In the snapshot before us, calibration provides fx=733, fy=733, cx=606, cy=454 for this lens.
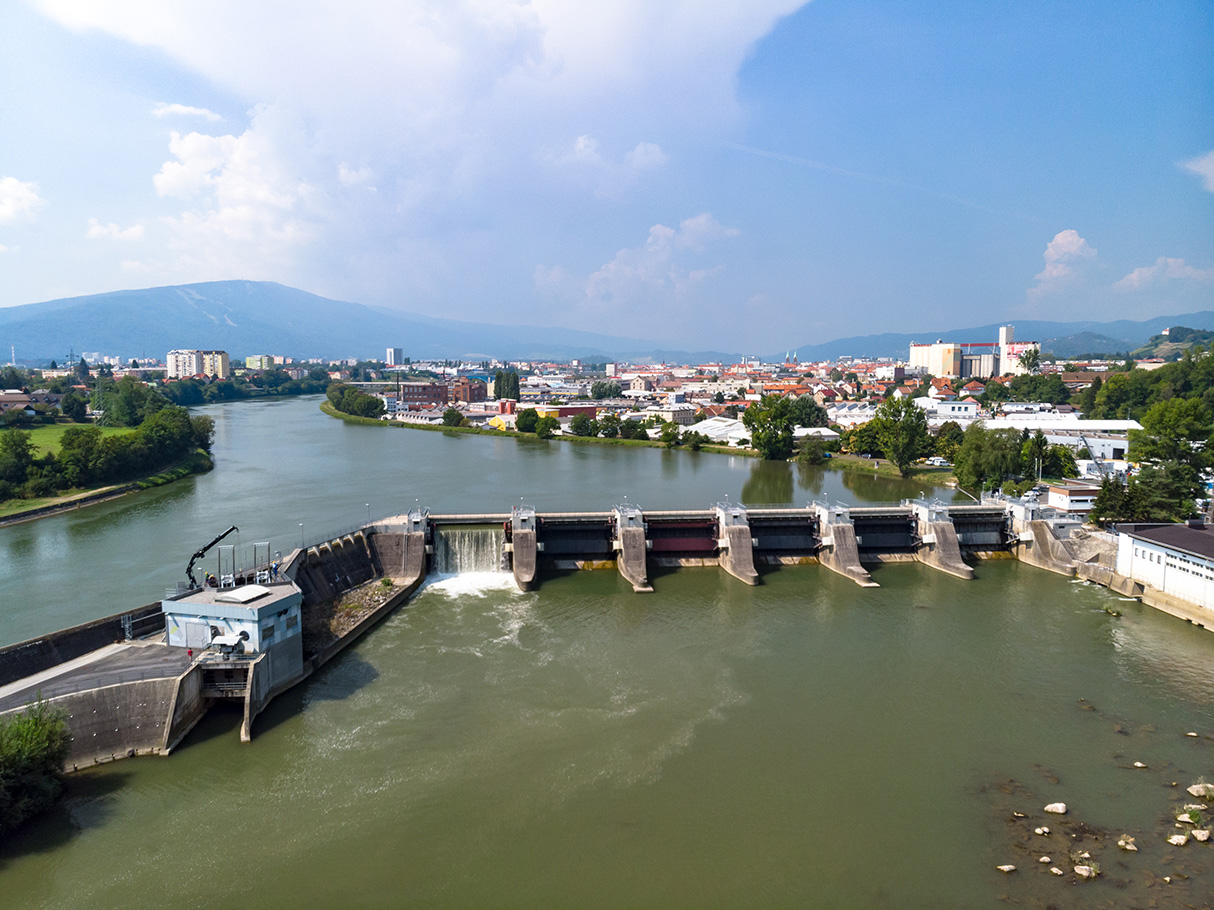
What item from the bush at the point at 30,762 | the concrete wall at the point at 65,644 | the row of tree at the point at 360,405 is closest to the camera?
the bush at the point at 30,762

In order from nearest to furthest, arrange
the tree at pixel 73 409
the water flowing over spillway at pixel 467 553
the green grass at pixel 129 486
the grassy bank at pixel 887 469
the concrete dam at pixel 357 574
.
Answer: the concrete dam at pixel 357 574 → the water flowing over spillway at pixel 467 553 → the green grass at pixel 129 486 → the grassy bank at pixel 887 469 → the tree at pixel 73 409

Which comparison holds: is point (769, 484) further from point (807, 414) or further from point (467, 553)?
point (807, 414)

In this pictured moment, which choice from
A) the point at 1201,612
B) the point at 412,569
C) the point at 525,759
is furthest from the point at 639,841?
the point at 1201,612

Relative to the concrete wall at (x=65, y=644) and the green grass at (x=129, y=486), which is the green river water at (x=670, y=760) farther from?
the green grass at (x=129, y=486)

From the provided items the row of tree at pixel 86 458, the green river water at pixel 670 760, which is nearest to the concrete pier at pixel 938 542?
the green river water at pixel 670 760

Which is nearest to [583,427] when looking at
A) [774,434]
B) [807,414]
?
[774,434]

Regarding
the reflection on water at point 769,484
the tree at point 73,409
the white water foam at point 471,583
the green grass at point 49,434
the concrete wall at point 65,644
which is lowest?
the white water foam at point 471,583
